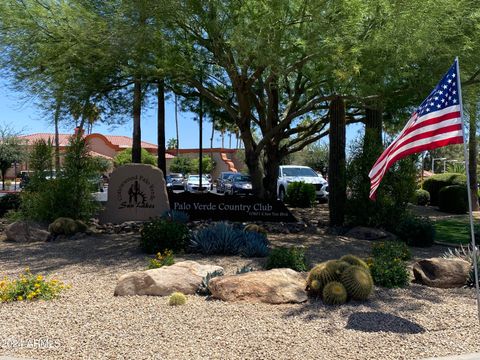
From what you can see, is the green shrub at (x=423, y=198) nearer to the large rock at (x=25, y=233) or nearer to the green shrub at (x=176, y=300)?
the large rock at (x=25, y=233)

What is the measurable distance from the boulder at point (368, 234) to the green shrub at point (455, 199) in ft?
30.1

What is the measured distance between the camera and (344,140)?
50.4ft

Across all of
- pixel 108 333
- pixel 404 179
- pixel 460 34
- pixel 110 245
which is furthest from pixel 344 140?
pixel 108 333

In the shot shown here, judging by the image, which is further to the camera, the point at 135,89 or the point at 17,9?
the point at 135,89

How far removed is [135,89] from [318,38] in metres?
8.01

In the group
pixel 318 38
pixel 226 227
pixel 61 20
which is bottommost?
pixel 226 227

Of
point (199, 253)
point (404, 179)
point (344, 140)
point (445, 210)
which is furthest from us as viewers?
point (445, 210)

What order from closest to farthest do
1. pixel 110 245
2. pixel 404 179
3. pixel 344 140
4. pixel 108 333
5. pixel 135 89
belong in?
pixel 108 333, pixel 110 245, pixel 404 179, pixel 344 140, pixel 135 89

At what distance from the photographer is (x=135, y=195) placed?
A: 1577 centimetres

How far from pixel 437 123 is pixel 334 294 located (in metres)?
2.31

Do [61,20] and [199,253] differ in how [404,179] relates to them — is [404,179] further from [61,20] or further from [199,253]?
[61,20]

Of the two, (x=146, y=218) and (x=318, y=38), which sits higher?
(x=318, y=38)

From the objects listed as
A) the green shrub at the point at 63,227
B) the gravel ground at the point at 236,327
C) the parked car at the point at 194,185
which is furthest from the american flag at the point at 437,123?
the parked car at the point at 194,185

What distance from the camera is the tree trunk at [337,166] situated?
14875 millimetres
